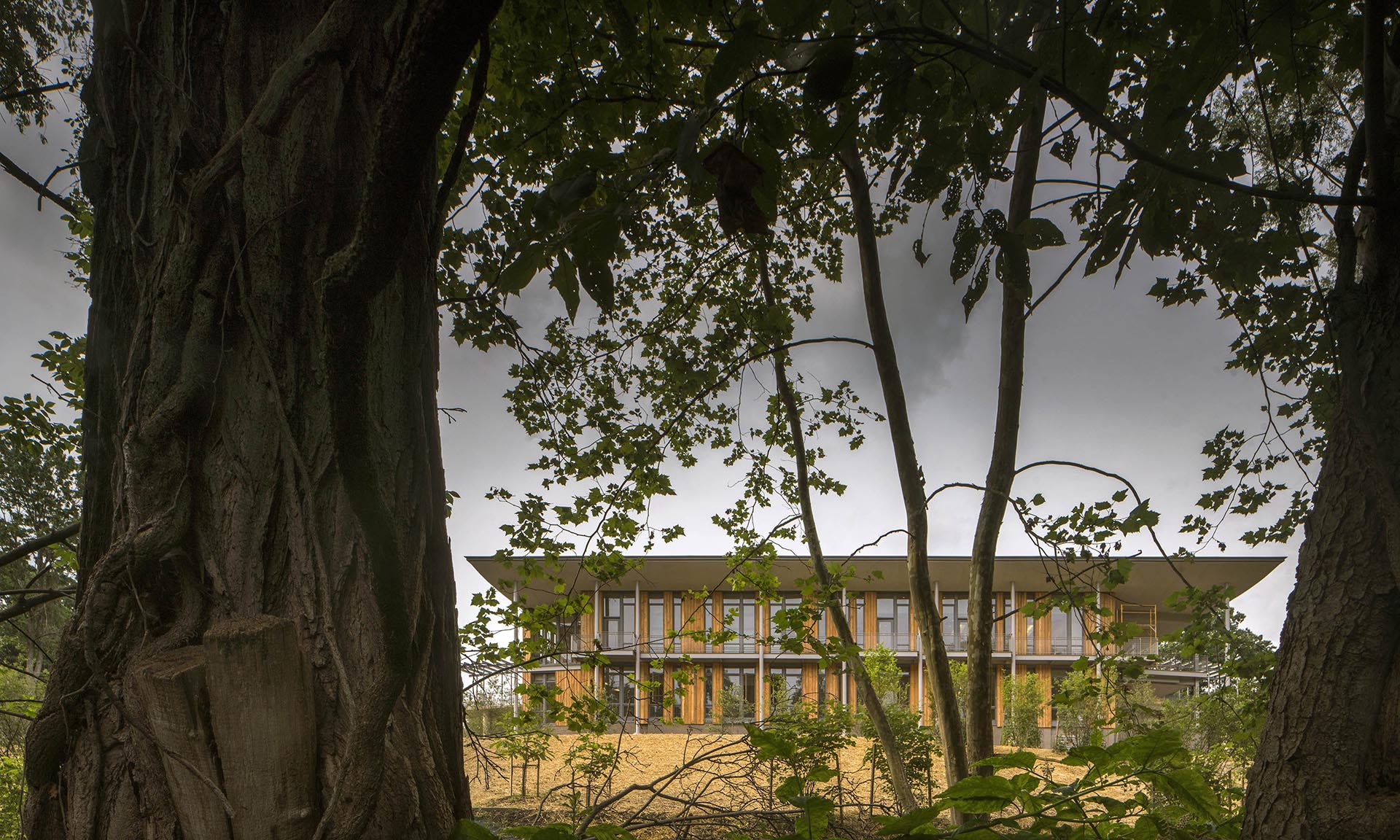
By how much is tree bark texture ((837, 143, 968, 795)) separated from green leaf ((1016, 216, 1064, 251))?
303 centimetres

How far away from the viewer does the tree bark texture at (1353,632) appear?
105cm

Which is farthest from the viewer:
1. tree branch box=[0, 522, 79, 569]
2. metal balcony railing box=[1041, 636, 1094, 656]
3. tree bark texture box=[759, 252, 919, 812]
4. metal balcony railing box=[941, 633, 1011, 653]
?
metal balcony railing box=[941, 633, 1011, 653]

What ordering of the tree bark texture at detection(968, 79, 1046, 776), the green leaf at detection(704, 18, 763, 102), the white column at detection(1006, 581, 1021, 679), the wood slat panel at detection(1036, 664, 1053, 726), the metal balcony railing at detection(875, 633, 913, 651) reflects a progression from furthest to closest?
the metal balcony railing at detection(875, 633, 913, 651) < the white column at detection(1006, 581, 1021, 679) < the wood slat panel at detection(1036, 664, 1053, 726) < the tree bark texture at detection(968, 79, 1046, 776) < the green leaf at detection(704, 18, 763, 102)

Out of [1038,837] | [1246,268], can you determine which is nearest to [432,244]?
[1038,837]

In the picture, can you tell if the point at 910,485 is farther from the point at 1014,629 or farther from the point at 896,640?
the point at 1014,629

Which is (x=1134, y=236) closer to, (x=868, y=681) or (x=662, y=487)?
(x=662, y=487)

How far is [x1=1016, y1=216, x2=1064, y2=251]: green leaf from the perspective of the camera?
0.77m

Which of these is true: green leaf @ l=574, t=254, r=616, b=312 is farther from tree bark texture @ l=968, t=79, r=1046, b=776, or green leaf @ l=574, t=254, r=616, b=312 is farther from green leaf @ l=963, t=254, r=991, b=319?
tree bark texture @ l=968, t=79, r=1046, b=776

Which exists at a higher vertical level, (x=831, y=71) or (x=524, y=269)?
(x=831, y=71)

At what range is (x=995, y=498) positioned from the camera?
3814 millimetres

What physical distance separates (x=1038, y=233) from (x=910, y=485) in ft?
11.2

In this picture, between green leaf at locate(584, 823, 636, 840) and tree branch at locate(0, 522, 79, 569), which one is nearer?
green leaf at locate(584, 823, 636, 840)

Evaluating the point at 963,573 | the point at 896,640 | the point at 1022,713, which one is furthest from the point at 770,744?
the point at 896,640

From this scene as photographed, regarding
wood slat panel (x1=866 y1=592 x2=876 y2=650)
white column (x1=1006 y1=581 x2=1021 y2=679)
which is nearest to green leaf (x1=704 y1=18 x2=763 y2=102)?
white column (x1=1006 y1=581 x2=1021 y2=679)
